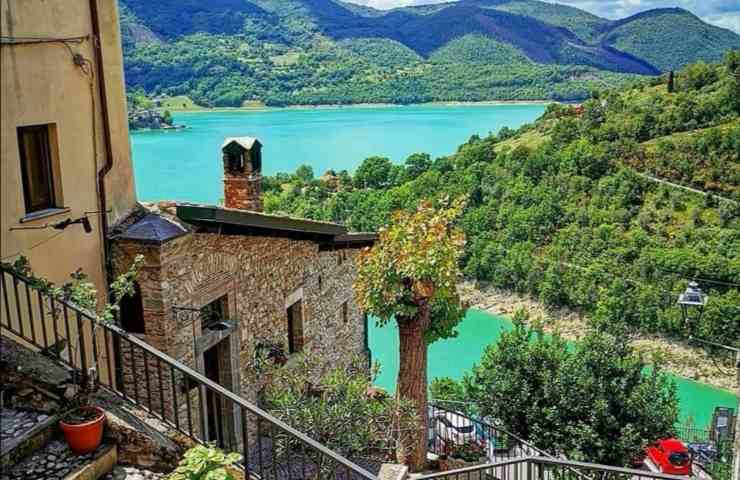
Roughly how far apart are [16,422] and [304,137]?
452 ft

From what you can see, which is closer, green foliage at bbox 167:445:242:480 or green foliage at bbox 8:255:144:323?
green foliage at bbox 167:445:242:480

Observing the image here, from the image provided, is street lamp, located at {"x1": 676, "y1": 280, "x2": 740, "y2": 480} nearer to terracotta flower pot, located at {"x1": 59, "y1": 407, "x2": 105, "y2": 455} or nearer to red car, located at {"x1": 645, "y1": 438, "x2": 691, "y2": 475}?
red car, located at {"x1": 645, "y1": 438, "x2": 691, "y2": 475}

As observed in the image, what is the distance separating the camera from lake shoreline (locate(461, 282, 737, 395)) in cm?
3962

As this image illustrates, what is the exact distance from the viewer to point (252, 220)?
8664 mm

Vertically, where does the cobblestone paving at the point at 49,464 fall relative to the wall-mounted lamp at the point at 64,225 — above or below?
below

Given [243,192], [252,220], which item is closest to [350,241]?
[243,192]

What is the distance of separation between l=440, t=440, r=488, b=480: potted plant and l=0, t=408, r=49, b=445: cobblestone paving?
7195 mm

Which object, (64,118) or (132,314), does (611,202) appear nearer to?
(132,314)

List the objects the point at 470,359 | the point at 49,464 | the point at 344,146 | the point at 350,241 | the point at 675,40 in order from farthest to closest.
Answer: the point at 675,40, the point at 344,146, the point at 470,359, the point at 350,241, the point at 49,464

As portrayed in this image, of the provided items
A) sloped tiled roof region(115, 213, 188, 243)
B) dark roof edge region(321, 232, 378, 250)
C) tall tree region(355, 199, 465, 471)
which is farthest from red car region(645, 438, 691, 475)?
sloped tiled roof region(115, 213, 188, 243)

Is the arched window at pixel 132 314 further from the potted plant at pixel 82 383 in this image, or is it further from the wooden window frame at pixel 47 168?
the potted plant at pixel 82 383

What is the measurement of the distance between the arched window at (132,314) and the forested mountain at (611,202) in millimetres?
38130

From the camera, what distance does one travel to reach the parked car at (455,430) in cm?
1366

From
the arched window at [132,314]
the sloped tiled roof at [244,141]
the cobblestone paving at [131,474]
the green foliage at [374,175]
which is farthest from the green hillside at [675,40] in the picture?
the cobblestone paving at [131,474]
